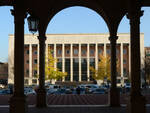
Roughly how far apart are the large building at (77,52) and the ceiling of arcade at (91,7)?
68.3 metres

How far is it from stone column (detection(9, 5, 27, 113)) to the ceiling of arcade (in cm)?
423

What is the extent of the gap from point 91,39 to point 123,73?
47.8ft

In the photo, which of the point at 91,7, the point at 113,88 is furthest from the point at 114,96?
the point at 91,7

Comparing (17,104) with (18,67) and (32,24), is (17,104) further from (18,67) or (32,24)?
(32,24)

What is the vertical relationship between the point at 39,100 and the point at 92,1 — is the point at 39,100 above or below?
below

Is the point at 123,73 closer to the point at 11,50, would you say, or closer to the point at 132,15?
the point at 11,50

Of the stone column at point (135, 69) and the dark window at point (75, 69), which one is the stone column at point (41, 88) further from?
the dark window at point (75, 69)

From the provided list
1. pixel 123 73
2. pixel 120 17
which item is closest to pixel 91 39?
pixel 123 73

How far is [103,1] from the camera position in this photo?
16.3 m

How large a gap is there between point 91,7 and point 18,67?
26.0ft

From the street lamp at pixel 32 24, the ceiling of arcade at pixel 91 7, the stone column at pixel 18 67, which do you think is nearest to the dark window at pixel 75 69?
the ceiling of arcade at pixel 91 7

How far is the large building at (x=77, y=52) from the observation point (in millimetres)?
86125

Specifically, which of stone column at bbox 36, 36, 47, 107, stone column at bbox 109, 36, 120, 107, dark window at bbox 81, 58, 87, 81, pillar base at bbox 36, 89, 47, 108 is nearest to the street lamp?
stone column at bbox 36, 36, 47, 107

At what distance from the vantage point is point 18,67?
1152 centimetres
